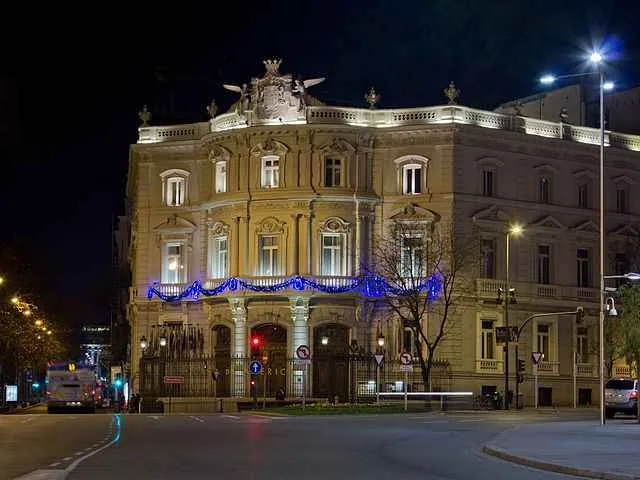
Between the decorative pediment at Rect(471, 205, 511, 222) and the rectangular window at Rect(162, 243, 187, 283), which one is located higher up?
the decorative pediment at Rect(471, 205, 511, 222)

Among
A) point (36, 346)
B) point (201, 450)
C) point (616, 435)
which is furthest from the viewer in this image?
point (36, 346)

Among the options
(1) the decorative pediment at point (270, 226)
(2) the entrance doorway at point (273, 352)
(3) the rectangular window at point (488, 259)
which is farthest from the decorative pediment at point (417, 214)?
(2) the entrance doorway at point (273, 352)

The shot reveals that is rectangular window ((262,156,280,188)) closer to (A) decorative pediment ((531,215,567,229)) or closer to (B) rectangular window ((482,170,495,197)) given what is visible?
(B) rectangular window ((482,170,495,197))

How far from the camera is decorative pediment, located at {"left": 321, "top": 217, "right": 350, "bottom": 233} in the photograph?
236 ft

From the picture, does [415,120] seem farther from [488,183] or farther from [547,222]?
[547,222]

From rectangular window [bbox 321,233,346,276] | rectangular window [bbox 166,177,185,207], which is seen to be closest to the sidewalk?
rectangular window [bbox 321,233,346,276]

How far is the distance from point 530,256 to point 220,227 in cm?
1819

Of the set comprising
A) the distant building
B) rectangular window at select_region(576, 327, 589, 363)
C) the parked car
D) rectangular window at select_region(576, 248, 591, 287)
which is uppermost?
the distant building

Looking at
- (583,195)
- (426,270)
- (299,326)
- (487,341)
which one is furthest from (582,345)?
(299,326)

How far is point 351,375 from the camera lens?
2707 inches

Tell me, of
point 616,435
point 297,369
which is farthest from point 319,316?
point 616,435

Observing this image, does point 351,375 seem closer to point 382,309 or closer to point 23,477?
point 382,309

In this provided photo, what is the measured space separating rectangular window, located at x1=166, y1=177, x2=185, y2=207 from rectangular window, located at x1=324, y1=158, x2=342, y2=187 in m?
10.2

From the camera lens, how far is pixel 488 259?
242ft
